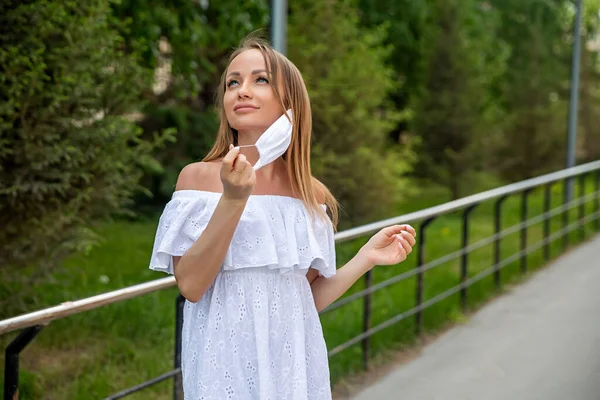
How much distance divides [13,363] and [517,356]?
12.1 ft

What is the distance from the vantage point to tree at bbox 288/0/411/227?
1068 cm

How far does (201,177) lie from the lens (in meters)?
2.15

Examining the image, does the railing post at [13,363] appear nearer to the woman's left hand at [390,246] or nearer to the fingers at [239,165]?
the woman's left hand at [390,246]

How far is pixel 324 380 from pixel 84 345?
405cm

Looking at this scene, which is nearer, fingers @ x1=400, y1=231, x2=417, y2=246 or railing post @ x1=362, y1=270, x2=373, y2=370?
fingers @ x1=400, y1=231, x2=417, y2=246

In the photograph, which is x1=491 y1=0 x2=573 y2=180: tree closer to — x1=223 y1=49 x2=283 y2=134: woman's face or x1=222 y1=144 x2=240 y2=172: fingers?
x1=223 y1=49 x2=283 y2=134: woman's face

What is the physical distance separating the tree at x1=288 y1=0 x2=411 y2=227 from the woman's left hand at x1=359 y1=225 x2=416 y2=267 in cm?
819

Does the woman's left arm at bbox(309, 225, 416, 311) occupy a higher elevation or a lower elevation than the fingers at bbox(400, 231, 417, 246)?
lower

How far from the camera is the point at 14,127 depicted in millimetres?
5359

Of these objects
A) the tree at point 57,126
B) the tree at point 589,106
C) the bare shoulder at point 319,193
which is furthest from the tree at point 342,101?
the tree at point 589,106

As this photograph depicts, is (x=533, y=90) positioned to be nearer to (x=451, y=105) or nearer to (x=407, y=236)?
(x=451, y=105)

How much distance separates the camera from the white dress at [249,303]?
2.11 metres

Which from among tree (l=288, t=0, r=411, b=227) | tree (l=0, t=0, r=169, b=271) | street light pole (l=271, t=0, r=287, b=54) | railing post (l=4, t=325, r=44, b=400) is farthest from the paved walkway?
tree (l=288, t=0, r=411, b=227)

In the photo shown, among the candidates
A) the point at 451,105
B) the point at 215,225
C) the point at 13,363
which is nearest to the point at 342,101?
the point at 451,105
